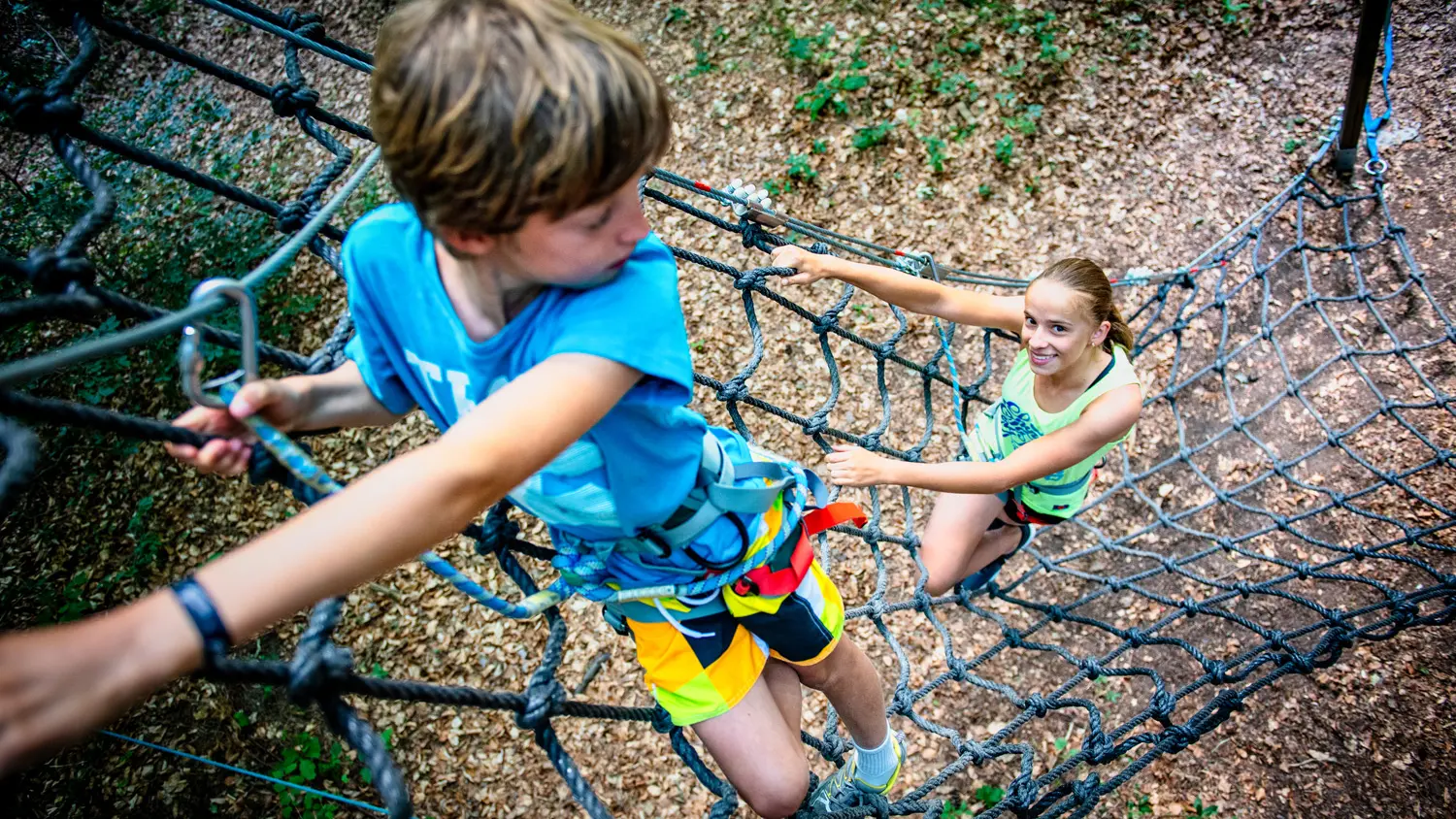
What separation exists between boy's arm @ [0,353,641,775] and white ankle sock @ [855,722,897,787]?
1040mm

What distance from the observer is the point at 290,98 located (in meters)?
1.30

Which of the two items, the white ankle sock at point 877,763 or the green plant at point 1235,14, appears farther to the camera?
the green plant at point 1235,14

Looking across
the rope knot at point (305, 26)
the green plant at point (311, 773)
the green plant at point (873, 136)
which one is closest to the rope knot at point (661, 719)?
the rope knot at point (305, 26)

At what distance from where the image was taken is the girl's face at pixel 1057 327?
1.53 meters

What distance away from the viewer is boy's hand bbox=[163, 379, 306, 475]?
714mm

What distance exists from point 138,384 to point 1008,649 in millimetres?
2920

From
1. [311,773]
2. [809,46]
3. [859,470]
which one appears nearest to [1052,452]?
[859,470]

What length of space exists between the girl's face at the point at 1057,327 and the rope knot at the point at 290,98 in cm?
121

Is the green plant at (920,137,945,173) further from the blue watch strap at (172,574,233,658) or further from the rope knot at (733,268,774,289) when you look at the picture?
the blue watch strap at (172,574,233,658)

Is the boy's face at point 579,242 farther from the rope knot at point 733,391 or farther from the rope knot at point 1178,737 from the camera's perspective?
the rope knot at point 1178,737

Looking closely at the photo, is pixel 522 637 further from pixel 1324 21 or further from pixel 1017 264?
pixel 1324 21

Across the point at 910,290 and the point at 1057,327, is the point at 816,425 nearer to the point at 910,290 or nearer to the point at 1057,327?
the point at 910,290

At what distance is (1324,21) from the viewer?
310 cm

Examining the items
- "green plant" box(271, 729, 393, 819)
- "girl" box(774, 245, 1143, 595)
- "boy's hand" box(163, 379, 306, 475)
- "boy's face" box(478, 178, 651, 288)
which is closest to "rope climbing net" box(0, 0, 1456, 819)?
"girl" box(774, 245, 1143, 595)
